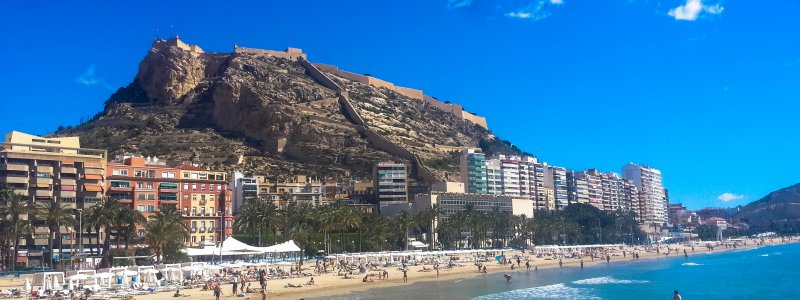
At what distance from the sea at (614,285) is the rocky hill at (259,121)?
187 feet

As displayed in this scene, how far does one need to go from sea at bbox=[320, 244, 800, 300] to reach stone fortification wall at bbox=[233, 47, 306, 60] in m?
113

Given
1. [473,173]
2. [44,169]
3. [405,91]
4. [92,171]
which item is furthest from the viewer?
[405,91]

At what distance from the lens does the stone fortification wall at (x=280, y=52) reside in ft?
558

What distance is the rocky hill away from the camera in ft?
420

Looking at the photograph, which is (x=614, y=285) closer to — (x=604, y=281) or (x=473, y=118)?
(x=604, y=281)

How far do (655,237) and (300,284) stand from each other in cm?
14178

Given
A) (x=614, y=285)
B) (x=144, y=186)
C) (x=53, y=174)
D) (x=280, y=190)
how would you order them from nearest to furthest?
(x=614, y=285), (x=53, y=174), (x=144, y=186), (x=280, y=190)

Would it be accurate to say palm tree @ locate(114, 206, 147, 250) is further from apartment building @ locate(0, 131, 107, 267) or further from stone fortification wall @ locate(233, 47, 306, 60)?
stone fortification wall @ locate(233, 47, 306, 60)

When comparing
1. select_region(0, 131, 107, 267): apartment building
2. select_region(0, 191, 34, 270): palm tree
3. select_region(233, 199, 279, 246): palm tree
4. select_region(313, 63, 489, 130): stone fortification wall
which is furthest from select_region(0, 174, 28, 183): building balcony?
select_region(313, 63, 489, 130): stone fortification wall

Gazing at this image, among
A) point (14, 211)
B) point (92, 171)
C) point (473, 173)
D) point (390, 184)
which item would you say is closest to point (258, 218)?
point (92, 171)

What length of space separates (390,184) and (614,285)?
57.6 meters

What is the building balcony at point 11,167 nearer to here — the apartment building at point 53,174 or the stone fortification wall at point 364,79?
the apartment building at point 53,174

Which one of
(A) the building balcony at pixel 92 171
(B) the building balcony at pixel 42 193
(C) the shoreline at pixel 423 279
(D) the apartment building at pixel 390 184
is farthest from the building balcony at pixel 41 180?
(D) the apartment building at pixel 390 184

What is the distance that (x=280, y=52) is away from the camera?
177250 mm
